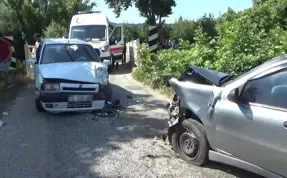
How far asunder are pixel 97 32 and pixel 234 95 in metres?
13.8

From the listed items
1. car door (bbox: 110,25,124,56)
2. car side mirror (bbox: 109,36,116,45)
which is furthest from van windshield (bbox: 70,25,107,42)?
car door (bbox: 110,25,124,56)

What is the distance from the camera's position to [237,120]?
4.52 m

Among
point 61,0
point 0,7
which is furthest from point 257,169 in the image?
point 61,0

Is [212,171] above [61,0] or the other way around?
the other way around

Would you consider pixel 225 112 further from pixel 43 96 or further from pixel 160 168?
pixel 43 96

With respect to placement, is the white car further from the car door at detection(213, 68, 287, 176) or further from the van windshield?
the van windshield

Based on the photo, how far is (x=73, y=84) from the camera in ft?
27.0

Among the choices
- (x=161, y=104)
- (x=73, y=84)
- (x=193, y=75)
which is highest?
(x=193, y=75)

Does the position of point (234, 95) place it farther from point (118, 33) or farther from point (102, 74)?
point (118, 33)

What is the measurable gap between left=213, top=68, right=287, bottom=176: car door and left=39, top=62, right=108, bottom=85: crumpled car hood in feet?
14.0

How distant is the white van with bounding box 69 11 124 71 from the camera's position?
17203 mm

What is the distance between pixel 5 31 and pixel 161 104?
54.3 feet

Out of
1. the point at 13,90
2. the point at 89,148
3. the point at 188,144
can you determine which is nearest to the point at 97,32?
the point at 13,90

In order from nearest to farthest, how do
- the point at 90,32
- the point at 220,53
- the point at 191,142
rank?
the point at 191,142
the point at 220,53
the point at 90,32
